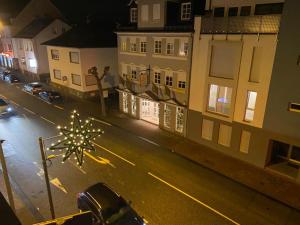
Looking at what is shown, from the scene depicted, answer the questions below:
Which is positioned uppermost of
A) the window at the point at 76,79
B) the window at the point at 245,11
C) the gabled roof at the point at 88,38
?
the window at the point at 245,11

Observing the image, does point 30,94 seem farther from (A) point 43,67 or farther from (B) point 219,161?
(B) point 219,161

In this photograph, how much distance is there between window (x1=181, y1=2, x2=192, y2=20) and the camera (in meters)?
22.1

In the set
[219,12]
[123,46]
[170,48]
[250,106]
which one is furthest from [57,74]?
[250,106]

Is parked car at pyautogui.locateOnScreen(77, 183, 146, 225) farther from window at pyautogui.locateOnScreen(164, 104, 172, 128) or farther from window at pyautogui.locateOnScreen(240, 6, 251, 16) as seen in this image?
window at pyautogui.locateOnScreen(240, 6, 251, 16)

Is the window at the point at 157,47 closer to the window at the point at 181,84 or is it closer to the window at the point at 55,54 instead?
the window at the point at 181,84

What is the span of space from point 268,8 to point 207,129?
35.0ft

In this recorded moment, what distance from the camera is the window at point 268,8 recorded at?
53.3 ft

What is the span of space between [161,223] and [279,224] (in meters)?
6.75

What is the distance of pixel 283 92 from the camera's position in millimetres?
16703

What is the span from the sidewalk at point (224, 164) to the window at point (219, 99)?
3811 millimetres

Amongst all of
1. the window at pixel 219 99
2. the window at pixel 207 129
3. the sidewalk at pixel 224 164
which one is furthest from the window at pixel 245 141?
the window at pixel 207 129

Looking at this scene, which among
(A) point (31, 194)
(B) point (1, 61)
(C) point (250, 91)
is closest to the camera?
(A) point (31, 194)

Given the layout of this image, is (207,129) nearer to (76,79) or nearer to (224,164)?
(224,164)

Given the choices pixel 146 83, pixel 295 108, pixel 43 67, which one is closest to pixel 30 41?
pixel 43 67
